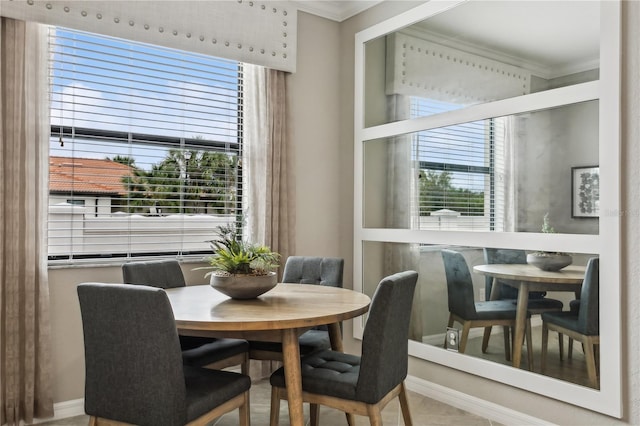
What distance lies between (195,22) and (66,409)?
2558 mm

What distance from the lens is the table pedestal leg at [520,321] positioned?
2.64 metres

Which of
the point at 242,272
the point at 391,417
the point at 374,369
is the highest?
the point at 242,272

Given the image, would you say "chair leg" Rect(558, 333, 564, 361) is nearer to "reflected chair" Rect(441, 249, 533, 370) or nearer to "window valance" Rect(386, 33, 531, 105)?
"reflected chair" Rect(441, 249, 533, 370)

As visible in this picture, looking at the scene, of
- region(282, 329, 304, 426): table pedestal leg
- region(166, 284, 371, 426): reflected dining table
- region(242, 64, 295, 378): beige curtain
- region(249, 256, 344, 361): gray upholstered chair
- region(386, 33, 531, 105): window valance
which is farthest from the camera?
region(242, 64, 295, 378): beige curtain

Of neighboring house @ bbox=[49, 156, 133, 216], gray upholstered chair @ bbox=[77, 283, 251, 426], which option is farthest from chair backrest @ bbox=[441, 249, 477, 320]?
neighboring house @ bbox=[49, 156, 133, 216]

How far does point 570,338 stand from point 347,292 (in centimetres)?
115

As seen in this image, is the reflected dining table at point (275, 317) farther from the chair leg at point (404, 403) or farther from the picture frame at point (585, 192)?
the picture frame at point (585, 192)

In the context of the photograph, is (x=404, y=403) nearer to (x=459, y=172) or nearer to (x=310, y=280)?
(x=310, y=280)

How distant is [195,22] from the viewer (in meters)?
3.21

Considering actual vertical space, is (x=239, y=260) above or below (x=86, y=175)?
below

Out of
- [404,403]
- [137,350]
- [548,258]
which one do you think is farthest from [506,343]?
[137,350]

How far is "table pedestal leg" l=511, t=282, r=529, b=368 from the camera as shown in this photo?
2.64 meters

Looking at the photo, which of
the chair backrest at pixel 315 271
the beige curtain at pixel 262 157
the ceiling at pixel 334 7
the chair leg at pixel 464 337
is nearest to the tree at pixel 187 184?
the beige curtain at pixel 262 157

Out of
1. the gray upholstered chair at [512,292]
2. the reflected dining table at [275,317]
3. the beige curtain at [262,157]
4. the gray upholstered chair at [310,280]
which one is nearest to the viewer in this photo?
the reflected dining table at [275,317]
